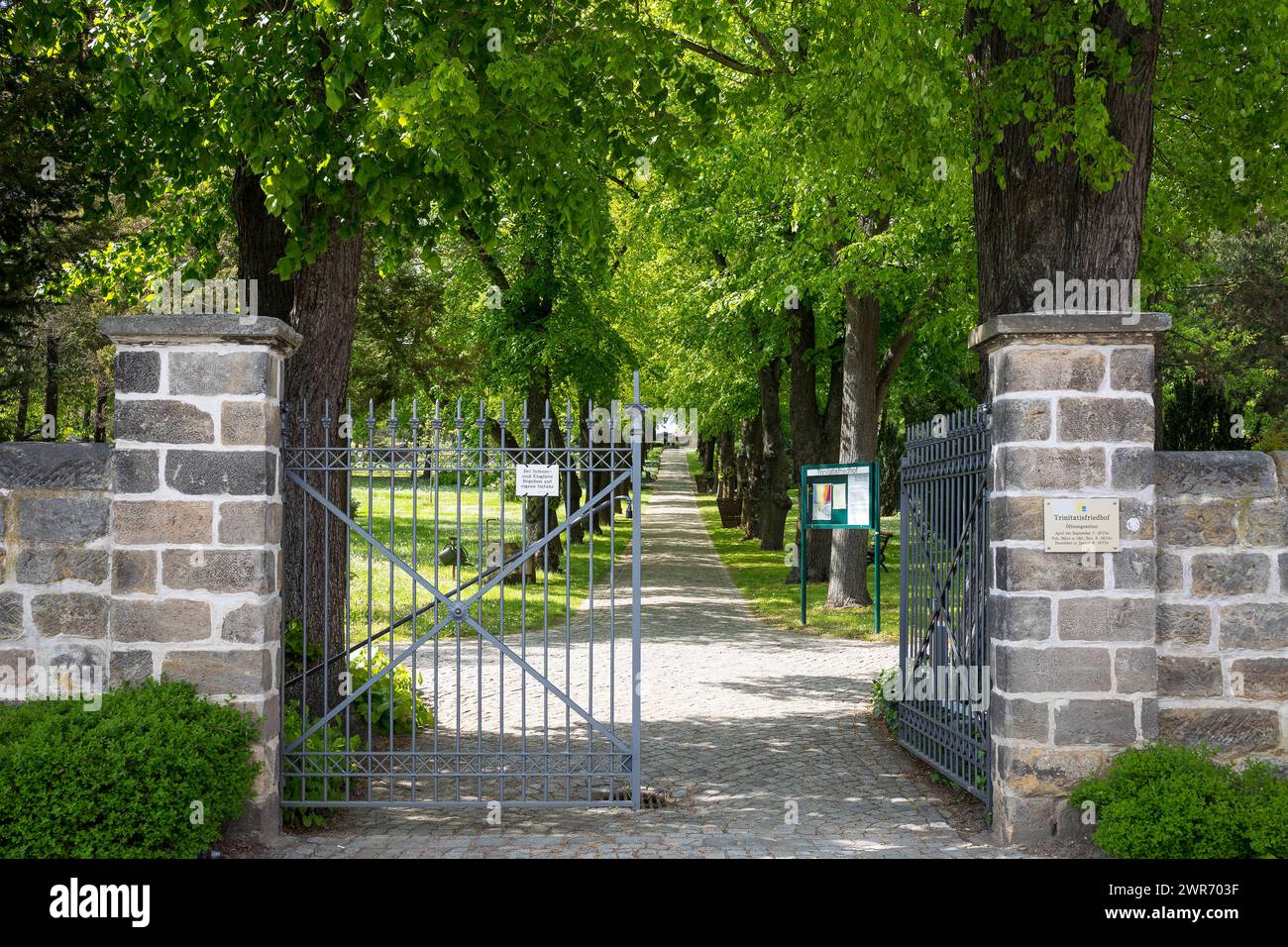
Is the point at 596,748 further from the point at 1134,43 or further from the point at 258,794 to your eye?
the point at 1134,43

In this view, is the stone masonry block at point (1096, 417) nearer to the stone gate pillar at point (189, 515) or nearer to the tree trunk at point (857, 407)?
the stone gate pillar at point (189, 515)

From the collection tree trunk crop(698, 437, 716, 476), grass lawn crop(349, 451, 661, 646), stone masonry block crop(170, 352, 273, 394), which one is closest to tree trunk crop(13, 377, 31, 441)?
grass lawn crop(349, 451, 661, 646)

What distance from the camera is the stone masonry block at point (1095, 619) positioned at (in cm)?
614

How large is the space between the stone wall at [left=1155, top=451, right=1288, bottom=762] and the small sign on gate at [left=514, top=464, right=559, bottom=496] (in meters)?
3.29

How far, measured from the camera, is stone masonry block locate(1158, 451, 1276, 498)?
6.27m

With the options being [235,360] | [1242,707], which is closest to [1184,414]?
[1242,707]

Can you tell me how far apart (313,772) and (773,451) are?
19.3 meters

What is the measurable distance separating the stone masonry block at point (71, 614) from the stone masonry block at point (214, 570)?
462mm

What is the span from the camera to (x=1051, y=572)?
20.2ft

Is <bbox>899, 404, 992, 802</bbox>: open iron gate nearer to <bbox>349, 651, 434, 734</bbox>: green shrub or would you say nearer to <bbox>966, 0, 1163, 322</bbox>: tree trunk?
<bbox>966, 0, 1163, 322</bbox>: tree trunk

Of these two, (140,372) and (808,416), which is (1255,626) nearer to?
(140,372)

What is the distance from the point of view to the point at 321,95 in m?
8.02

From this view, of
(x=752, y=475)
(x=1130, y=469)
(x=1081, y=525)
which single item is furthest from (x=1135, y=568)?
(x=752, y=475)

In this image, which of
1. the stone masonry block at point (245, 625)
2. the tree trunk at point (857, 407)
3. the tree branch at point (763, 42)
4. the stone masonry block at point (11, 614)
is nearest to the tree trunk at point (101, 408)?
the tree trunk at point (857, 407)
